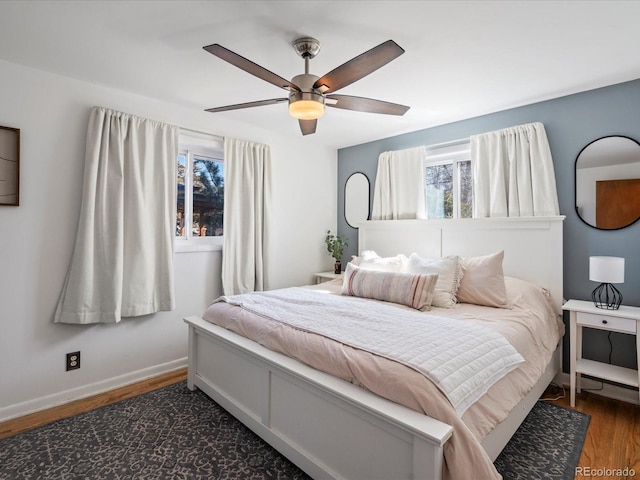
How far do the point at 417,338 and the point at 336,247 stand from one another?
267 cm

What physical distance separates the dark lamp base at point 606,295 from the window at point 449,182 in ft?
4.00

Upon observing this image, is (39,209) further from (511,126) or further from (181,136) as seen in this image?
(511,126)

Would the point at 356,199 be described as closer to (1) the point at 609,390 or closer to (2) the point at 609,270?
(2) the point at 609,270

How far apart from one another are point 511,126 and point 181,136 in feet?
10.2

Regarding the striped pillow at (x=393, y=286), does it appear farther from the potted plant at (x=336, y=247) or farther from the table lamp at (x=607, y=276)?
the potted plant at (x=336, y=247)

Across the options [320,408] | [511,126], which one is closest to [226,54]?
[320,408]

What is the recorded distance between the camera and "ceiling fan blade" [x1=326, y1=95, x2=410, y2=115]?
2.09 m

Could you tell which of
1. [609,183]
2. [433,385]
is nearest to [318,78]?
[433,385]

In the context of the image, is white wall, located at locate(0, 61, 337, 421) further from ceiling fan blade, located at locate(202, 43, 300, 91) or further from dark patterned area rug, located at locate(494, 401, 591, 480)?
dark patterned area rug, located at locate(494, 401, 591, 480)

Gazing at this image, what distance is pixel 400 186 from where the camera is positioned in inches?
152

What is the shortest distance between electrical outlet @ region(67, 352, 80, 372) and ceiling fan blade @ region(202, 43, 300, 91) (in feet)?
8.11

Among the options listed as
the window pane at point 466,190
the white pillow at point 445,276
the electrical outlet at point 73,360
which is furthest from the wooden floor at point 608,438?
the electrical outlet at point 73,360

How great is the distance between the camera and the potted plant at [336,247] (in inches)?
170

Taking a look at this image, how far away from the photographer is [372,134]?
399cm
